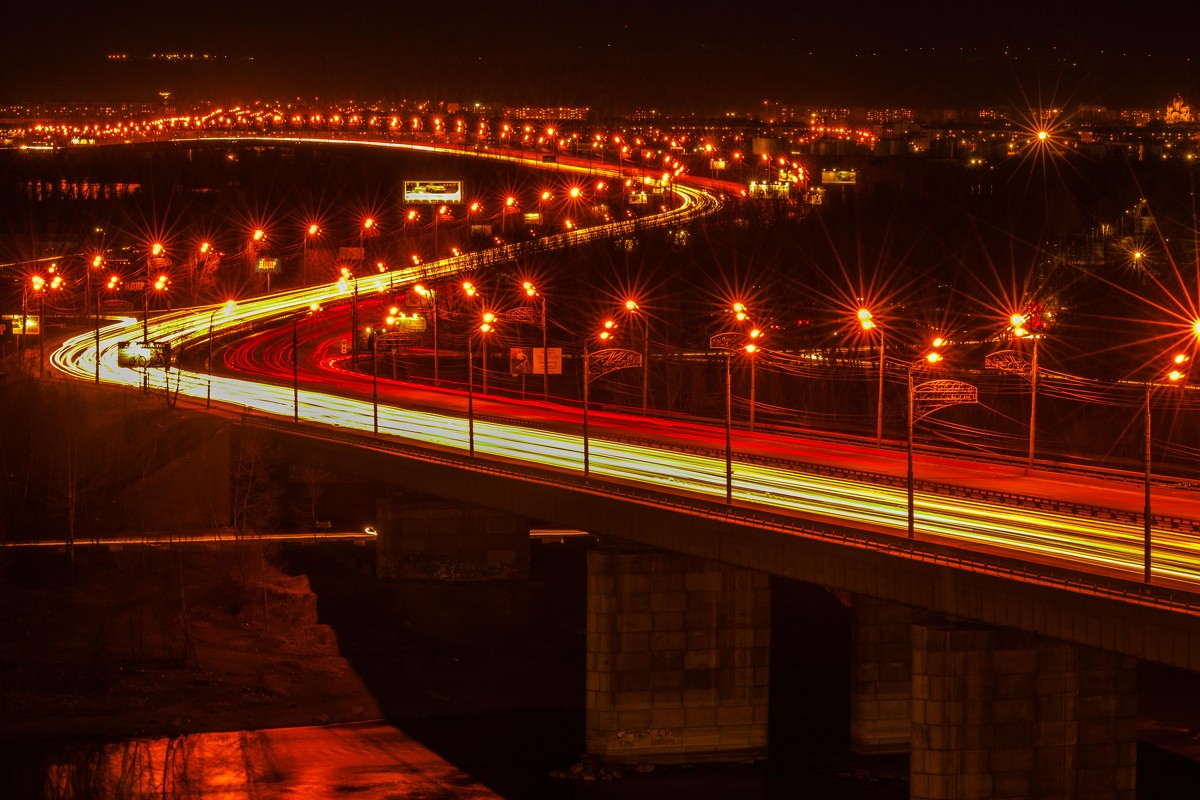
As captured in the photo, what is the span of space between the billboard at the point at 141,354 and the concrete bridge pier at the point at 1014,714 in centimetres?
5654

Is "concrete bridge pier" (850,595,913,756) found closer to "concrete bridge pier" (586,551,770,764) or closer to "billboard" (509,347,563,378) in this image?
"concrete bridge pier" (586,551,770,764)

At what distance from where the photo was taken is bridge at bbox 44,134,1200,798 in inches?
1276

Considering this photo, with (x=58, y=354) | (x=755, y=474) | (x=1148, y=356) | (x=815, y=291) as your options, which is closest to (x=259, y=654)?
(x=755, y=474)

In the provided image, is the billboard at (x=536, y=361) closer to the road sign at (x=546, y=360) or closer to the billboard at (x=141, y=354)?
the road sign at (x=546, y=360)

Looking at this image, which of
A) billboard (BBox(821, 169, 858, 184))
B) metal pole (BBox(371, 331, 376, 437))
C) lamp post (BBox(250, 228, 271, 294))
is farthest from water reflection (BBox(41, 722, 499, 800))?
billboard (BBox(821, 169, 858, 184))

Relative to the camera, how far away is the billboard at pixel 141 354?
8400 cm

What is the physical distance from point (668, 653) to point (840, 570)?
877 centimetres

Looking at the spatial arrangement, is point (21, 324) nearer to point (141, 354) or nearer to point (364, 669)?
point (141, 354)

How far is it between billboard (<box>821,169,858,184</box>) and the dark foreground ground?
10771cm

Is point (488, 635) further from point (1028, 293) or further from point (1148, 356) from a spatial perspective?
point (1028, 293)

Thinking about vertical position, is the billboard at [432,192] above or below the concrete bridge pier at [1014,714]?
above

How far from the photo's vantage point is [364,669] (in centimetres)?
5097

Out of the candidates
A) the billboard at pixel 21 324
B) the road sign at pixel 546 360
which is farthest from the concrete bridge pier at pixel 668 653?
the billboard at pixel 21 324

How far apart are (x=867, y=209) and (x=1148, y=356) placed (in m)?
50.8
